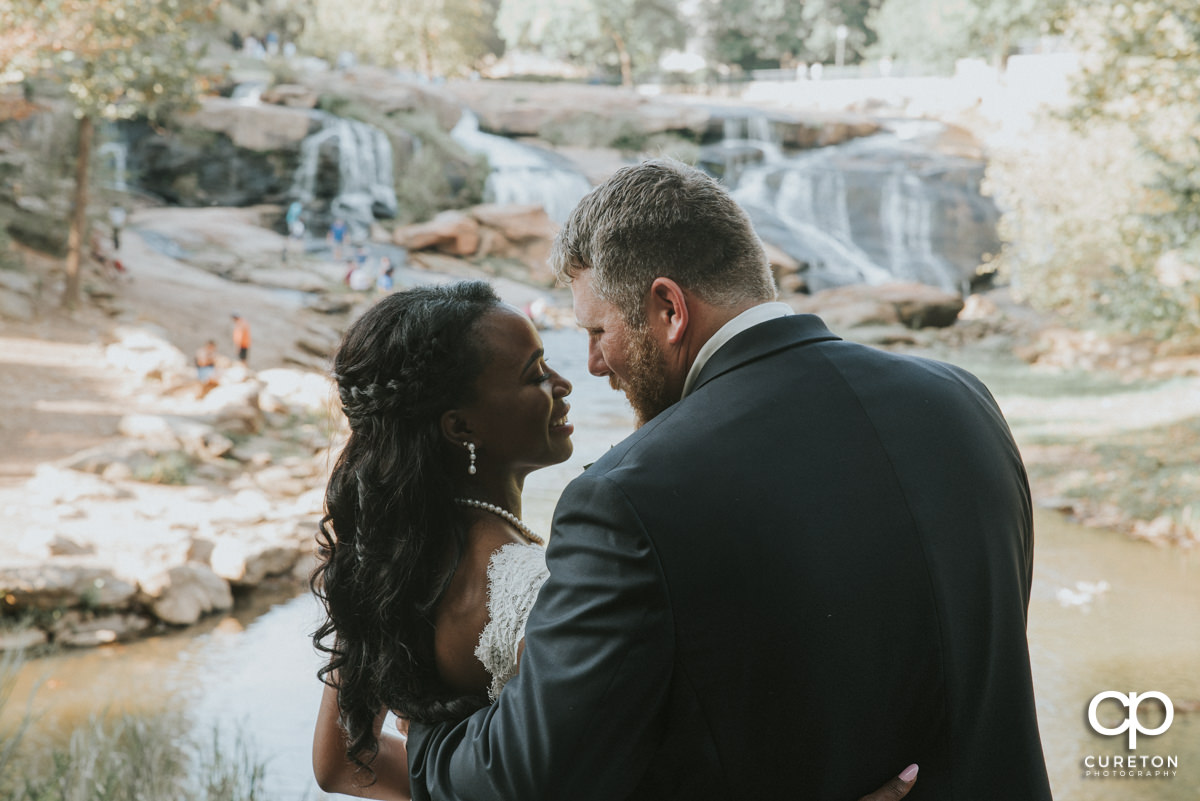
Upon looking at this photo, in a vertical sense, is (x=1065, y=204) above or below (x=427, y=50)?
below

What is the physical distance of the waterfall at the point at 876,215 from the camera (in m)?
28.5

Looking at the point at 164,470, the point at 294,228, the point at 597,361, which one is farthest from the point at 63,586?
the point at 294,228

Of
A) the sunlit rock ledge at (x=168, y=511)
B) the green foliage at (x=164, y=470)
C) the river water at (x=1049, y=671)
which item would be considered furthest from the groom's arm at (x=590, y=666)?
the green foliage at (x=164, y=470)

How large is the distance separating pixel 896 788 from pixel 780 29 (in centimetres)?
5611

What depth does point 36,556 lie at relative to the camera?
8852 mm

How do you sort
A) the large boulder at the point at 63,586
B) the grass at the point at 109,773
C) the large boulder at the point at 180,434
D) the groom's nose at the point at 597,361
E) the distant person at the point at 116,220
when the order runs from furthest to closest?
the distant person at the point at 116,220 < the large boulder at the point at 180,434 < the large boulder at the point at 63,586 < the grass at the point at 109,773 < the groom's nose at the point at 597,361

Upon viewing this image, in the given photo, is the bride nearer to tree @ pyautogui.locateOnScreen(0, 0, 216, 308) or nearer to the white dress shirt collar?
the white dress shirt collar

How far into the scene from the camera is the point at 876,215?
29406 mm

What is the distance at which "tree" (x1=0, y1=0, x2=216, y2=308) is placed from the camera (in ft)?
44.6

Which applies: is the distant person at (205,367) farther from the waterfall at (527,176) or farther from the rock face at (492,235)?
the waterfall at (527,176)

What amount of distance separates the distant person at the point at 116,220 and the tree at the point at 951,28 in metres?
32.6

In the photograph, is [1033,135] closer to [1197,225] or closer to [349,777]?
[1197,225]

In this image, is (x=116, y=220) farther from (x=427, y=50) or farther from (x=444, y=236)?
(x=427, y=50)

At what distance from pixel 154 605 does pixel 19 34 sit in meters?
8.40
